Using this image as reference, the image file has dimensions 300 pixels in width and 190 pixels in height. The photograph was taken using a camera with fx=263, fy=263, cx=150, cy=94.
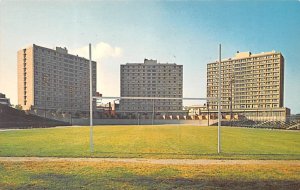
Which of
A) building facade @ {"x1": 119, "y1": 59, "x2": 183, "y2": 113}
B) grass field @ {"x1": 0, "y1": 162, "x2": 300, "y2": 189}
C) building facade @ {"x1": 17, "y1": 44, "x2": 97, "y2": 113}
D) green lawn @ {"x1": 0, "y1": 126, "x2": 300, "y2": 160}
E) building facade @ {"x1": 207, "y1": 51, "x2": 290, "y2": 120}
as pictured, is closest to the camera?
grass field @ {"x1": 0, "y1": 162, "x2": 300, "y2": 189}

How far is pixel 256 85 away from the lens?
84312mm

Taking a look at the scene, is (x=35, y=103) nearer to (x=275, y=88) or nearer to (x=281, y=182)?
(x=275, y=88)

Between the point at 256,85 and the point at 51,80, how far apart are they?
69.3 metres

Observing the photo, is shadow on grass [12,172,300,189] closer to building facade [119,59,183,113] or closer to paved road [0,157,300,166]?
paved road [0,157,300,166]

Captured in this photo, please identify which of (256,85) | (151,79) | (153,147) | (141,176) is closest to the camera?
(141,176)

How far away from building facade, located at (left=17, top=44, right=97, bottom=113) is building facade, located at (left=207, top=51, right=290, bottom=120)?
50.9 m

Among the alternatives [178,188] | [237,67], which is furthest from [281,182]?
[237,67]

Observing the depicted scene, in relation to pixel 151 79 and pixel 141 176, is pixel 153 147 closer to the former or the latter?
pixel 141 176

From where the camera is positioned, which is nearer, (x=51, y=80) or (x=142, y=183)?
(x=142, y=183)

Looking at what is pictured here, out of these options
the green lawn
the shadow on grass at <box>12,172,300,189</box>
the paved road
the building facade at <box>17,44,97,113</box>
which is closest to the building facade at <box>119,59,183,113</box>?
the building facade at <box>17,44,97,113</box>

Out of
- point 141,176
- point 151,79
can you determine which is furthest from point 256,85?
point 141,176

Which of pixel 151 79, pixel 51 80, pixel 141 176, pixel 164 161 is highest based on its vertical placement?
pixel 151 79

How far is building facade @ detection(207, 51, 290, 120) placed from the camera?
3071 inches

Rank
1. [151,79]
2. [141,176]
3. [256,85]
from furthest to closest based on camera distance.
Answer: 1. [151,79]
2. [256,85]
3. [141,176]
